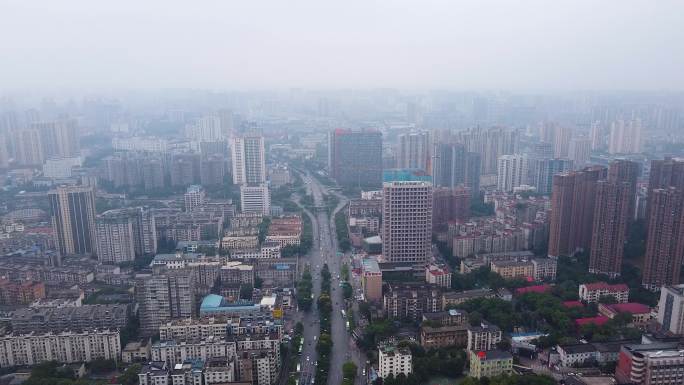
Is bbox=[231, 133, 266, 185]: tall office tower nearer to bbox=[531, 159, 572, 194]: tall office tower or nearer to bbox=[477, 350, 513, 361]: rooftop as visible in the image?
bbox=[531, 159, 572, 194]: tall office tower

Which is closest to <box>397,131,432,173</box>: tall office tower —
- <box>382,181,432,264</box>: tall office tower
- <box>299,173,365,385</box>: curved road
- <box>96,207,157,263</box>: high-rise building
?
<box>299,173,365,385</box>: curved road

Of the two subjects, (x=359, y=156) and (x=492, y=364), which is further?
(x=359, y=156)

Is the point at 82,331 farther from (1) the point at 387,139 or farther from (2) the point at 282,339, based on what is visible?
(1) the point at 387,139

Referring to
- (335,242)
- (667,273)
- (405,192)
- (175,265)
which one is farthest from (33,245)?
(667,273)

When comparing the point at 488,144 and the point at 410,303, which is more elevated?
the point at 488,144

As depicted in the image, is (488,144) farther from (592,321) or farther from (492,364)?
(492,364)

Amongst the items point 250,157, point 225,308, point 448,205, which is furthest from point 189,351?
point 250,157
